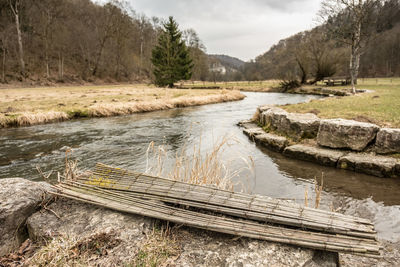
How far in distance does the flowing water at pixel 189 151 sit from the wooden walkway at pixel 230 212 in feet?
1.86

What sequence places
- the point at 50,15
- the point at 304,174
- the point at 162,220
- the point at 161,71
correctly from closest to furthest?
1. the point at 162,220
2. the point at 304,174
3. the point at 161,71
4. the point at 50,15

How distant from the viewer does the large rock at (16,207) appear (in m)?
2.40

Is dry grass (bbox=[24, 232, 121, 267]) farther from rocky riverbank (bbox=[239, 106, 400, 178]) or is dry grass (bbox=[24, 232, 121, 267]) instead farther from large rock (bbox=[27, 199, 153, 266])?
rocky riverbank (bbox=[239, 106, 400, 178])

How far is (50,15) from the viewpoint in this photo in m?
36.2

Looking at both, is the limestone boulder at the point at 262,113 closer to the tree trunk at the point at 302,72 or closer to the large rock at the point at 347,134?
the large rock at the point at 347,134

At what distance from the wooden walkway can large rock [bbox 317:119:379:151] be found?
374cm

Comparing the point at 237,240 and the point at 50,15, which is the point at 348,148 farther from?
the point at 50,15

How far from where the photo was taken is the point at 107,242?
2221mm

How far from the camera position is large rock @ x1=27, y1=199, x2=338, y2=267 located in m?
2.03

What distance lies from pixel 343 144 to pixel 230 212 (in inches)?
186

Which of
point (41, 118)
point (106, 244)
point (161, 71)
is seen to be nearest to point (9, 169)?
point (106, 244)

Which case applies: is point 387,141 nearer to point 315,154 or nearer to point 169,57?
point 315,154

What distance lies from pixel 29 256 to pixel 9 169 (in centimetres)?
467

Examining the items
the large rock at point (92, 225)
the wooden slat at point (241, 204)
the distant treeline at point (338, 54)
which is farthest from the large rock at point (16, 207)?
the distant treeline at point (338, 54)
